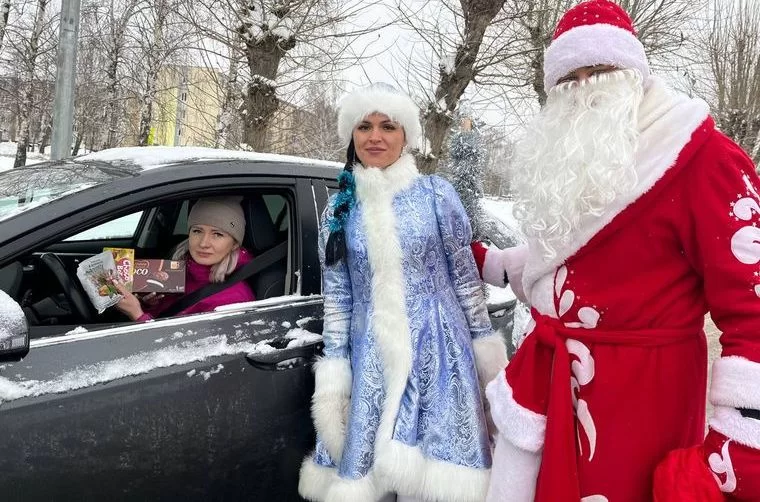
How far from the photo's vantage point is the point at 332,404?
1889mm

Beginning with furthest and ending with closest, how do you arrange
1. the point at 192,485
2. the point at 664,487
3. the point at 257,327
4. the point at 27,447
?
the point at 257,327, the point at 192,485, the point at 27,447, the point at 664,487

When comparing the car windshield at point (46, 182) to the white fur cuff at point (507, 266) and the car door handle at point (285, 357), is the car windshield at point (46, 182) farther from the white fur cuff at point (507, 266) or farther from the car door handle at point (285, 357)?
the white fur cuff at point (507, 266)

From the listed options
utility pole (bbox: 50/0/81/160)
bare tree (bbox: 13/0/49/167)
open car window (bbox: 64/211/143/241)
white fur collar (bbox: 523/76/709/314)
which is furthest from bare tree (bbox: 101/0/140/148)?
white fur collar (bbox: 523/76/709/314)

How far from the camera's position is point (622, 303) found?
1322 millimetres

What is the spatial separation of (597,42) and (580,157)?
270 millimetres

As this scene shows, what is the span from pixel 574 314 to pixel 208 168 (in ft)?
4.41

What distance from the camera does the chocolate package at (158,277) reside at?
220 centimetres

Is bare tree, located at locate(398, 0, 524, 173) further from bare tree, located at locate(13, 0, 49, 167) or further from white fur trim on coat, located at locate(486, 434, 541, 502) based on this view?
bare tree, located at locate(13, 0, 49, 167)

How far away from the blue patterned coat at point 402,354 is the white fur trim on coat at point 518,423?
0.36 meters

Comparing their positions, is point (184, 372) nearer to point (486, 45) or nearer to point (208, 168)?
point (208, 168)

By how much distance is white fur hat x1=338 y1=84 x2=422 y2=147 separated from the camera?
202 centimetres

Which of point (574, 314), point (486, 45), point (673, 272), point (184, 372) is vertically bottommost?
point (184, 372)

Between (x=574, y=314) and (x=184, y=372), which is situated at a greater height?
(x=574, y=314)

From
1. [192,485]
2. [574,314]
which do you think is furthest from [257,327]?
[574,314]
